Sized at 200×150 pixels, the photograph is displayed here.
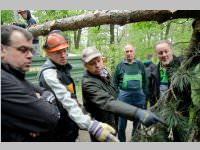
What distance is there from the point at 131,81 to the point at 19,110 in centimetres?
340

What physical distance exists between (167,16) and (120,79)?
7.12 ft

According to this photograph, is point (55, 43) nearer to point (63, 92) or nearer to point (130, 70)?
point (63, 92)

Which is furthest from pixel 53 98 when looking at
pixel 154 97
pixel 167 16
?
pixel 154 97

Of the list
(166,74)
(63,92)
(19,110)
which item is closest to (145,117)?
(63,92)

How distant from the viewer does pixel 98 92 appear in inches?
111

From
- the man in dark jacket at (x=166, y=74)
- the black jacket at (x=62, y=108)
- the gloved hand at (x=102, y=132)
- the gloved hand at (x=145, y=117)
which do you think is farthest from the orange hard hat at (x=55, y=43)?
the man in dark jacket at (x=166, y=74)

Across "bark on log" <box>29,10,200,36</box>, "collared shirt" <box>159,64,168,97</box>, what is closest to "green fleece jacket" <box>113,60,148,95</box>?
"collared shirt" <box>159,64,168,97</box>

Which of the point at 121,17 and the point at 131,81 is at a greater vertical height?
the point at 121,17

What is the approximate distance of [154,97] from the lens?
15.7 ft

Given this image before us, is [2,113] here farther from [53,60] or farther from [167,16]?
[167,16]

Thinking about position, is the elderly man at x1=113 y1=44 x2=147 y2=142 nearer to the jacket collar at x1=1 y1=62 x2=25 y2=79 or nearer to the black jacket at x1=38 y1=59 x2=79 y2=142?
the black jacket at x1=38 y1=59 x2=79 y2=142

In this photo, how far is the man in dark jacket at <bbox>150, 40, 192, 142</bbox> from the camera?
3.05 meters

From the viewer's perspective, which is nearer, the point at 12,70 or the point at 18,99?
the point at 18,99

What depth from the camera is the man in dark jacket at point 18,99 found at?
76.2 inches
